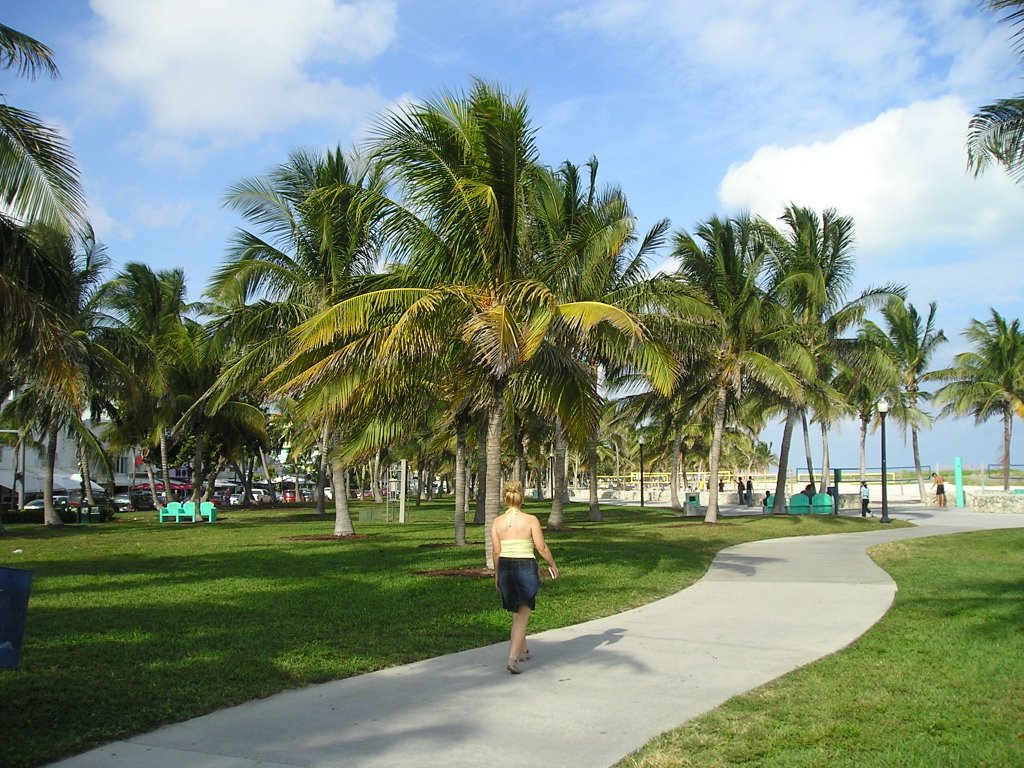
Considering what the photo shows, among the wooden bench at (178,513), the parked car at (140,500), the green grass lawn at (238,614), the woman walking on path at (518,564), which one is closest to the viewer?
the green grass lawn at (238,614)

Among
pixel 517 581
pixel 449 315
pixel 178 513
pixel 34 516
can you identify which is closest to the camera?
pixel 517 581

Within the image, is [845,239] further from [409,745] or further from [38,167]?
[409,745]

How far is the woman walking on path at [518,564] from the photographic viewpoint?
7.35 meters

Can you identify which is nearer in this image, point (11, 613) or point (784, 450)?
point (11, 613)

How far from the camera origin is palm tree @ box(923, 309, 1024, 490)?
44.2 meters

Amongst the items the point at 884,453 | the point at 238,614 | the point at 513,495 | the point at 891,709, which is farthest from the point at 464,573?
the point at 884,453

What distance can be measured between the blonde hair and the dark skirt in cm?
48

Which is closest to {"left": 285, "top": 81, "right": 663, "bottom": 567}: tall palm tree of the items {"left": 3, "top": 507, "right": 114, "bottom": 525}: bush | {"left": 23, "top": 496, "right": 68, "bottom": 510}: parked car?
{"left": 3, "top": 507, "right": 114, "bottom": 525}: bush

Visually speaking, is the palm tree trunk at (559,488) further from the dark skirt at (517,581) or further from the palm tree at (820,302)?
the dark skirt at (517,581)

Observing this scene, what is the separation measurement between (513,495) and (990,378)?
44.6 m

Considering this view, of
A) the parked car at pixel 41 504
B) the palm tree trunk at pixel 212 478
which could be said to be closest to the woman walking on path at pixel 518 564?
the parked car at pixel 41 504

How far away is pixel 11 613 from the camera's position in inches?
206

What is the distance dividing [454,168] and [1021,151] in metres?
8.01

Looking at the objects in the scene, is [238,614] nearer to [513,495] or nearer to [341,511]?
[513,495]
